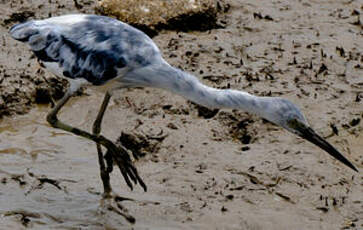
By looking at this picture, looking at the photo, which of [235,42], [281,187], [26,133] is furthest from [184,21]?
[281,187]

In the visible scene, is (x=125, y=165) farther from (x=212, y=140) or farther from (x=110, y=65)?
(x=212, y=140)

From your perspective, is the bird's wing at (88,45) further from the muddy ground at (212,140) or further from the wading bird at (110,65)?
the muddy ground at (212,140)

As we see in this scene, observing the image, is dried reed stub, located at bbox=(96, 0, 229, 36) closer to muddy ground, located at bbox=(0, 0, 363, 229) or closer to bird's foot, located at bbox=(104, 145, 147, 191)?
muddy ground, located at bbox=(0, 0, 363, 229)

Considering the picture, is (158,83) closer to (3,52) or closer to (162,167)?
(162,167)

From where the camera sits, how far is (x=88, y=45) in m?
6.11

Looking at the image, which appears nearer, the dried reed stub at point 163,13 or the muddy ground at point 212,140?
the muddy ground at point 212,140

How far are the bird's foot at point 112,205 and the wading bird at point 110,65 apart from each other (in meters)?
0.05

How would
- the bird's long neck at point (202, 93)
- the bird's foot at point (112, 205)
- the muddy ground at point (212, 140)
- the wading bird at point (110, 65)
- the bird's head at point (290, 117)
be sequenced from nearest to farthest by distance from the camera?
the bird's head at point (290, 117), the bird's long neck at point (202, 93), the wading bird at point (110, 65), the muddy ground at point (212, 140), the bird's foot at point (112, 205)

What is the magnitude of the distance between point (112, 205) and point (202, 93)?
124cm

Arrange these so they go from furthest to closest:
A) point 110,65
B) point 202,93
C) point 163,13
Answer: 1. point 163,13
2. point 110,65
3. point 202,93

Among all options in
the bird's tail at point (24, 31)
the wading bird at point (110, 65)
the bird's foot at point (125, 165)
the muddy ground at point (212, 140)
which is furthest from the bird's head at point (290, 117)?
the bird's tail at point (24, 31)

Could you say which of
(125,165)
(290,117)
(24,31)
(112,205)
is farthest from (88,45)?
(290,117)

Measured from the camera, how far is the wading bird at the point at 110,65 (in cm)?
573

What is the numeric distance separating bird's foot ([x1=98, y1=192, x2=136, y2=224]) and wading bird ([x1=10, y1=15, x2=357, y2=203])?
0.15 ft
